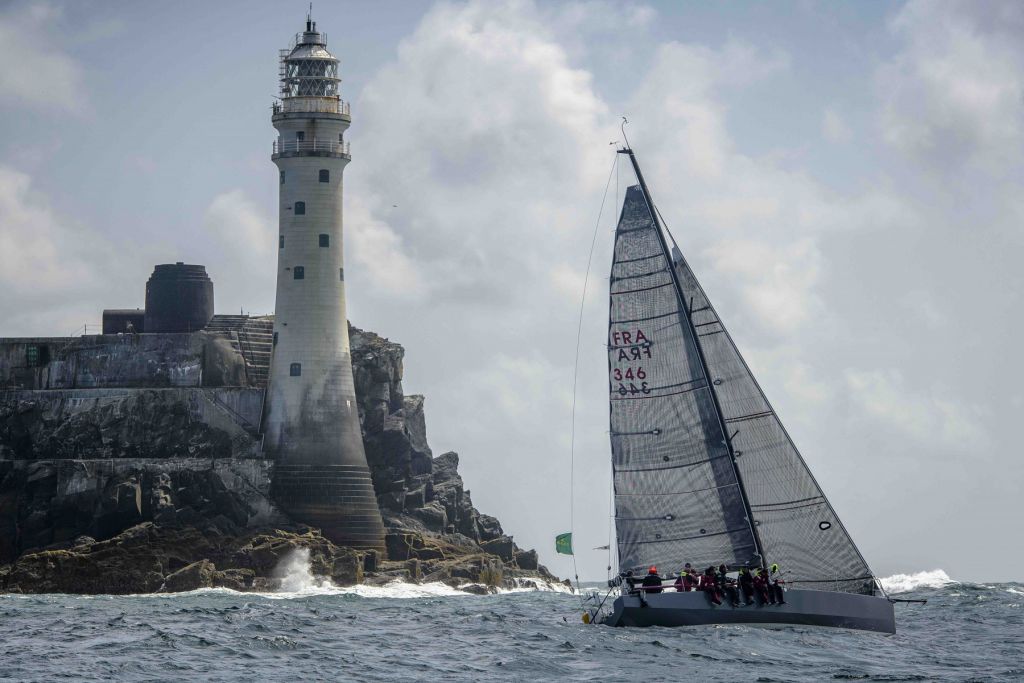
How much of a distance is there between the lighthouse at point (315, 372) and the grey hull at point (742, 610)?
33.4 metres

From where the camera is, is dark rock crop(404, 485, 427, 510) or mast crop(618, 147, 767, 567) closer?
mast crop(618, 147, 767, 567)

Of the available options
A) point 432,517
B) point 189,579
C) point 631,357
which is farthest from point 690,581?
point 432,517

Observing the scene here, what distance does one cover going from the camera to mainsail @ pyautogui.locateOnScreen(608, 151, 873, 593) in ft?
126

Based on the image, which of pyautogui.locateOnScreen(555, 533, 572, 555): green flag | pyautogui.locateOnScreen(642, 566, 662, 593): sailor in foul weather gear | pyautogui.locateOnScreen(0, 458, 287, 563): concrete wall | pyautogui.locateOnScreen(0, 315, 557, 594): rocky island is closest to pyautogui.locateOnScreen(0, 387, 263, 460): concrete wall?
pyautogui.locateOnScreen(0, 315, 557, 594): rocky island

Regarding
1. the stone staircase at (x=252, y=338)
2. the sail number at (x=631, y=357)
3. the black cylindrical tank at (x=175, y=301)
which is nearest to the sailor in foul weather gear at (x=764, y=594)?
the sail number at (x=631, y=357)

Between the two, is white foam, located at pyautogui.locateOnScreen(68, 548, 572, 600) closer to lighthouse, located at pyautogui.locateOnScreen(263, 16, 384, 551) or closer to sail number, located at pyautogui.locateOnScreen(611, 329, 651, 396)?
lighthouse, located at pyautogui.locateOnScreen(263, 16, 384, 551)

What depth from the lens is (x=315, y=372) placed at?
69875mm

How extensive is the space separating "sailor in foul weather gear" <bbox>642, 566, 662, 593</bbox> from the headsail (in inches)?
100

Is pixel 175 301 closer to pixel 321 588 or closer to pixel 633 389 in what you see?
pixel 321 588

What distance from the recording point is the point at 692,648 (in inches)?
1347

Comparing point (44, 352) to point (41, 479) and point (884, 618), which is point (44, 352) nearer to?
point (41, 479)

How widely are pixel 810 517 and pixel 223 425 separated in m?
37.8

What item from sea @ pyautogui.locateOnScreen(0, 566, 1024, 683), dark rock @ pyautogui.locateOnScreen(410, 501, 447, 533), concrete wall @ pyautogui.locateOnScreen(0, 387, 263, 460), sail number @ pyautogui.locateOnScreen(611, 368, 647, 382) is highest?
concrete wall @ pyautogui.locateOnScreen(0, 387, 263, 460)

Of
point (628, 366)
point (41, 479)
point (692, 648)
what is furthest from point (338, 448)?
point (692, 648)
